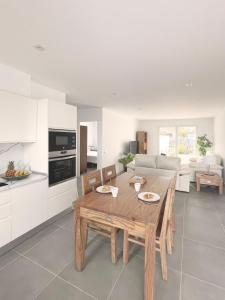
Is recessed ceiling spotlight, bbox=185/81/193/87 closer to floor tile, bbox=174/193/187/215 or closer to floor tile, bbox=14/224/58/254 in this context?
floor tile, bbox=174/193/187/215

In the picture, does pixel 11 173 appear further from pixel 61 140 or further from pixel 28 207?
pixel 61 140

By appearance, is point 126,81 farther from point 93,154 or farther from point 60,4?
point 93,154

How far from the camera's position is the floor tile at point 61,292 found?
55.7 inches

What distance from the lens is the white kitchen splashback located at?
2.36 m

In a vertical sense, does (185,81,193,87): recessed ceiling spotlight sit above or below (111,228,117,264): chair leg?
above

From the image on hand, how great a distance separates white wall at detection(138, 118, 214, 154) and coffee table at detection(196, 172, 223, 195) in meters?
3.35

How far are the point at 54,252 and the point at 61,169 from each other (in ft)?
4.09

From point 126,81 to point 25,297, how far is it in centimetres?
301

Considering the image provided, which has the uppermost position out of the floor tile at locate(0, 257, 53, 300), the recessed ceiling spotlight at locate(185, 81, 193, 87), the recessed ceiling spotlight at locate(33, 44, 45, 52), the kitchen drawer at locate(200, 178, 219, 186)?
the recessed ceiling spotlight at locate(185, 81, 193, 87)

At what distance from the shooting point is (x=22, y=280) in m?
1.58

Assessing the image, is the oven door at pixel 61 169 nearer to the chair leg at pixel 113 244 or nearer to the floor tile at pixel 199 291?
the chair leg at pixel 113 244

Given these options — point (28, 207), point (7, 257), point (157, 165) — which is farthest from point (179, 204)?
point (7, 257)

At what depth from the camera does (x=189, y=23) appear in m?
1.34

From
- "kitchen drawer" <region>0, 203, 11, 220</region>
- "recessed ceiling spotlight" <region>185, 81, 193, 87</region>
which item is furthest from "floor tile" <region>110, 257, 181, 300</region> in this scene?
"recessed ceiling spotlight" <region>185, 81, 193, 87</region>
